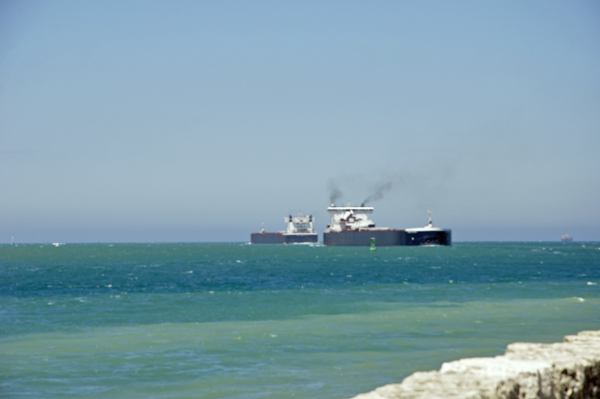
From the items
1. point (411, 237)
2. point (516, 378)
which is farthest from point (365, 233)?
point (516, 378)

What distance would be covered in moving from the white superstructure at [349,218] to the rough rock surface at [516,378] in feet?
466

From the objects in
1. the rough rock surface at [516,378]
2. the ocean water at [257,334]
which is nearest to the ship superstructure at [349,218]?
the ocean water at [257,334]

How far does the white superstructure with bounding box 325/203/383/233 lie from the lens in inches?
5925

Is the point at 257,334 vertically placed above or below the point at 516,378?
below

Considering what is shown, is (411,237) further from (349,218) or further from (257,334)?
(257,334)

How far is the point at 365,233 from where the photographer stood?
456 ft

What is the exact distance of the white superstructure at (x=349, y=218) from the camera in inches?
5925

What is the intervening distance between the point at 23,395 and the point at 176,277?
1376 inches

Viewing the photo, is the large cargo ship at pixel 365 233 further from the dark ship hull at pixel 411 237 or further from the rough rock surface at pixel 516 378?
the rough rock surface at pixel 516 378

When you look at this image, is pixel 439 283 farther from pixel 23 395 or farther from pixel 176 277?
pixel 23 395

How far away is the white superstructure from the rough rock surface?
142m

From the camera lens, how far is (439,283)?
39531mm

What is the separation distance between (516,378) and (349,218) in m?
147

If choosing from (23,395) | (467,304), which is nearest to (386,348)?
(23,395)
